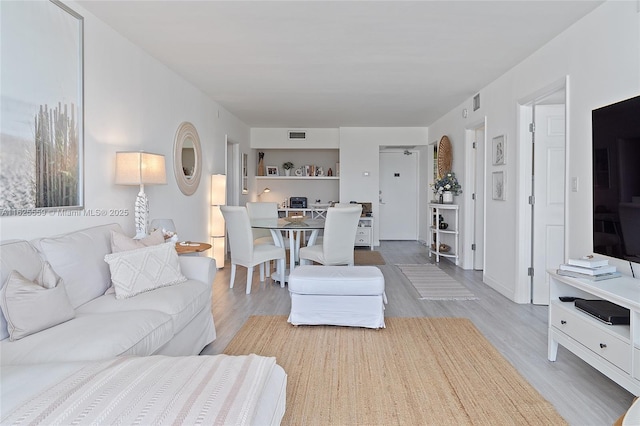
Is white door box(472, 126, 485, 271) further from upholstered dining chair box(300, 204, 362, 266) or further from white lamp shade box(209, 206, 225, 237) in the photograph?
white lamp shade box(209, 206, 225, 237)

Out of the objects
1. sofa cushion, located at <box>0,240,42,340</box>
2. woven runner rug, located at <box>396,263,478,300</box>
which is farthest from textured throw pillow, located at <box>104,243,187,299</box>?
woven runner rug, located at <box>396,263,478,300</box>

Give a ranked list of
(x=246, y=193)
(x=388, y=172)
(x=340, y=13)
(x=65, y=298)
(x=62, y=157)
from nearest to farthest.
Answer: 1. (x=65, y=298)
2. (x=62, y=157)
3. (x=340, y=13)
4. (x=246, y=193)
5. (x=388, y=172)

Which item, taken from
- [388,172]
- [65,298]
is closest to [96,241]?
[65,298]

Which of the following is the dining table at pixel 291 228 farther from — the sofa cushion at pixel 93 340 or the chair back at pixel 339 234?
the sofa cushion at pixel 93 340

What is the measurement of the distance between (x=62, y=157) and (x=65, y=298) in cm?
110

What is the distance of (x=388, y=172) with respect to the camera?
8.91m

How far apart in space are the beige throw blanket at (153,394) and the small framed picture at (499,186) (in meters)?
3.72

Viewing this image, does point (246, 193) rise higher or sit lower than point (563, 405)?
higher

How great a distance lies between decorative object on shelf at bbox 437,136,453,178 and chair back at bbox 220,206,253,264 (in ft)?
12.1

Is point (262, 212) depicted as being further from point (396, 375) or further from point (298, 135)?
point (396, 375)

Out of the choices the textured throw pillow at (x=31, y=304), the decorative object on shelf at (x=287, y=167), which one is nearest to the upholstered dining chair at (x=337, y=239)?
the textured throw pillow at (x=31, y=304)

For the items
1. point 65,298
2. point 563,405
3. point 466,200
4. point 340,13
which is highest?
point 340,13

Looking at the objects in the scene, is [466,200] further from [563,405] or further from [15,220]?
[15,220]

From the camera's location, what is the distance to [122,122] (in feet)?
10.9
